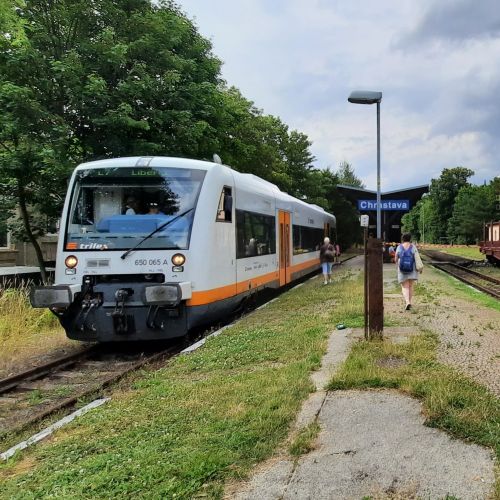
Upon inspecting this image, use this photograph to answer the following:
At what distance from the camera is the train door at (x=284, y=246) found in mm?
15656

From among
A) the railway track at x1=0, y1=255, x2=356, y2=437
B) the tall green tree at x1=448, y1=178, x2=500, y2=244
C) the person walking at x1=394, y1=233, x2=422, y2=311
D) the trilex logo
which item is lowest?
the railway track at x1=0, y1=255, x2=356, y2=437

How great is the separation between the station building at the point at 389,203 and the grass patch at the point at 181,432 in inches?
875

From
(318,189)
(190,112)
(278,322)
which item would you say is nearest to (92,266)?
(278,322)

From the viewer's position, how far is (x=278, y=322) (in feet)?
32.7

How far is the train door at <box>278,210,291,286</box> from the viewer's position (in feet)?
51.4

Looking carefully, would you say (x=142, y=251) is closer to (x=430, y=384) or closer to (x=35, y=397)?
(x=35, y=397)

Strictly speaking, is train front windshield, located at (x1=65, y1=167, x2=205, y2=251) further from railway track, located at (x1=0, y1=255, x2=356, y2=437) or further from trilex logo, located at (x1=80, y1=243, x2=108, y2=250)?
railway track, located at (x1=0, y1=255, x2=356, y2=437)

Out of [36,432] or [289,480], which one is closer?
[289,480]

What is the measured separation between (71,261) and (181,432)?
495 cm

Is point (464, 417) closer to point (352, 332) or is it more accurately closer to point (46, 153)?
point (352, 332)

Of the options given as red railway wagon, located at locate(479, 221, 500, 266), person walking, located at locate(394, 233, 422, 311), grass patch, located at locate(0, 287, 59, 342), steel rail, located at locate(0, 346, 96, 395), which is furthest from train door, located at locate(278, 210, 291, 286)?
red railway wagon, located at locate(479, 221, 500, 266)

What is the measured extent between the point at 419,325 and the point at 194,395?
4728 millimetres

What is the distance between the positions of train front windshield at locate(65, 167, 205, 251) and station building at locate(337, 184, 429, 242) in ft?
65.4

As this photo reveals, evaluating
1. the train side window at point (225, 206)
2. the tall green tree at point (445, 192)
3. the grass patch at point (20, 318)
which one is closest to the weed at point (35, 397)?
the train side window at point (225, 206)
